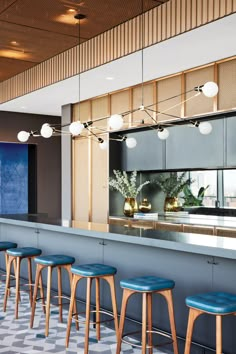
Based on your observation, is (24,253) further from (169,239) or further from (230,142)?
(230,142)

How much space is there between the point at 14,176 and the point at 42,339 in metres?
6.11

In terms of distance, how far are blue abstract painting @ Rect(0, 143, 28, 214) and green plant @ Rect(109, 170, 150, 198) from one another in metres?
3.25

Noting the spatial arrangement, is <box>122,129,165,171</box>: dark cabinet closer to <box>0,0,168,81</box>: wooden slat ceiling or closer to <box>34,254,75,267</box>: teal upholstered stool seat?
<box>0,0,168,81</box>: wooden slat ceiling

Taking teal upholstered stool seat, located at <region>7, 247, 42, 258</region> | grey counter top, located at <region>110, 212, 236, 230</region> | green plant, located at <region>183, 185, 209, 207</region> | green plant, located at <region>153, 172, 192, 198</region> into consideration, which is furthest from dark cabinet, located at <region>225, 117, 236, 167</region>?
teal upholstered stool seat, located at <region>7, 247, 42, 258</region>

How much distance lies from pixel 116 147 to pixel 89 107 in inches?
32.2

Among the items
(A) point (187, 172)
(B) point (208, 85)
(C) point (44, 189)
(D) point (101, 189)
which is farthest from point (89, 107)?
(B) point (208, 85)

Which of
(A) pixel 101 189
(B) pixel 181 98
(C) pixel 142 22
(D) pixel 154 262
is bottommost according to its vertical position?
(D) pixel 154 262

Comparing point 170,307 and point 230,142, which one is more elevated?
point 230,142

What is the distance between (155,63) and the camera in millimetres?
5152

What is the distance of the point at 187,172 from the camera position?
6.33 meters

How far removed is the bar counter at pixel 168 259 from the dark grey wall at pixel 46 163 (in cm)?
476

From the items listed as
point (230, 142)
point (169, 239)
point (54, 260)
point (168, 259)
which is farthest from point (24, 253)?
point (230, 142)

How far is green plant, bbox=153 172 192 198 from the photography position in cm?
639

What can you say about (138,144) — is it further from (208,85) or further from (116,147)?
(208,85)
